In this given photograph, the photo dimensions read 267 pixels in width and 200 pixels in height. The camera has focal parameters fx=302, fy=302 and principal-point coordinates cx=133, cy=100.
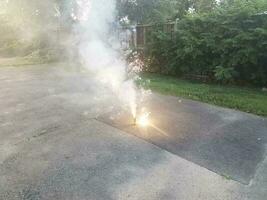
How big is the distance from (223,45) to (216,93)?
1.81m

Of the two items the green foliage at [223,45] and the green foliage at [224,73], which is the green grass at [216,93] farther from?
the green foliage at [223,45]

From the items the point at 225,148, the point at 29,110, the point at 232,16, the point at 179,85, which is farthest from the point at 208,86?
the point at 29,110

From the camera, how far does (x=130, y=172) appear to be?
13.1 feet

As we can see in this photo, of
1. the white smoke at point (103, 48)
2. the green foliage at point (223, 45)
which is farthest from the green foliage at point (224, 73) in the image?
the white smoke at point (103, 48)

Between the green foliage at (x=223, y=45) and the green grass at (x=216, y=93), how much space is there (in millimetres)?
507

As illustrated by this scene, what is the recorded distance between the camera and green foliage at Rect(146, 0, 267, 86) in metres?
8.51

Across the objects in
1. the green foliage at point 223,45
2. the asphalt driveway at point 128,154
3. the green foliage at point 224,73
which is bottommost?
the asphalt driveway at point 128,154

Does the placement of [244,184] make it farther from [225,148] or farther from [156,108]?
[156,108]

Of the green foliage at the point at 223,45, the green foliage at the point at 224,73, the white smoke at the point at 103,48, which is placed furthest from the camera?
the white smoke at the point at 103,48

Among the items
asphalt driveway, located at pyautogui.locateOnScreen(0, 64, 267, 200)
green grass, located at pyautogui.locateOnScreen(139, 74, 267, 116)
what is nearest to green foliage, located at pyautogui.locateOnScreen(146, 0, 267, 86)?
green grass, located at pyautogui.locateOnScreen(139, 74, 267, 116)

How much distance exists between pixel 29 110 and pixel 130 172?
370cm

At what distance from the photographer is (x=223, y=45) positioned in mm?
9070

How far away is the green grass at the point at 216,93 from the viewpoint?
6875 mm

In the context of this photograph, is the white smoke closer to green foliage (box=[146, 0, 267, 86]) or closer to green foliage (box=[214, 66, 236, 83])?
green foliage (box=[146, 0, 267, 86])
